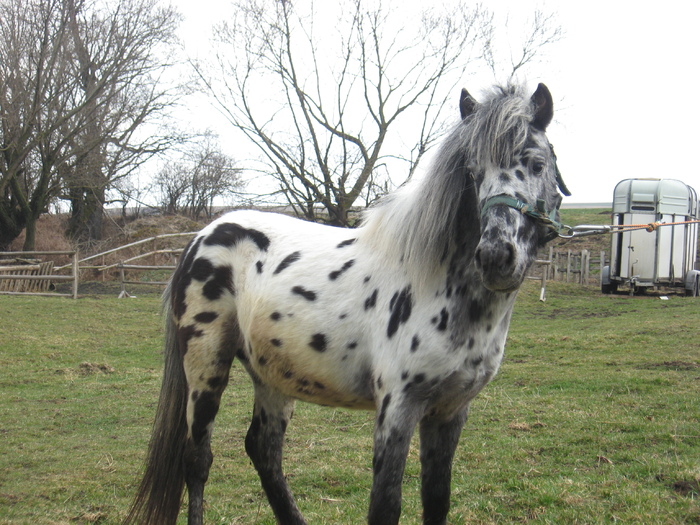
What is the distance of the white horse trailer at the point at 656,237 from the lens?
676 inches

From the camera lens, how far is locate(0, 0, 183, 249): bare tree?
56.5 feet

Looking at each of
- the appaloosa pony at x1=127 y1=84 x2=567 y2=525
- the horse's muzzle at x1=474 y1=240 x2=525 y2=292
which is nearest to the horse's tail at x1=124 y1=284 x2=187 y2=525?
the appaloosa pony at x1=127 y1=84 x2=567 y2=525

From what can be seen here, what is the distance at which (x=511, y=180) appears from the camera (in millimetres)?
2379

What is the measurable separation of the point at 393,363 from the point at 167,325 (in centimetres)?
171

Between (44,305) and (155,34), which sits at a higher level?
(155,34)

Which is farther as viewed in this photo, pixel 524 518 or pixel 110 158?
pixel 110 158

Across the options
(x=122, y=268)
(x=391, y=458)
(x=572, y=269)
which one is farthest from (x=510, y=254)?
(x=572, y=269)

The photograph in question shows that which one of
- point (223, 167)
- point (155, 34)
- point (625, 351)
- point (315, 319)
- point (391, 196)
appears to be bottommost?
point (625, 351)

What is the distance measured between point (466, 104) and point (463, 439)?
339cm

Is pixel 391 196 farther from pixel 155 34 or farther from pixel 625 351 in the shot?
pixel 155 34

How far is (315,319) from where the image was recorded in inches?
115

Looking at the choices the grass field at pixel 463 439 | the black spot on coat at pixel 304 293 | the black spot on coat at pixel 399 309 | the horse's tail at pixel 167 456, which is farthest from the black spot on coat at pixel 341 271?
the grass field at pixel 463 439

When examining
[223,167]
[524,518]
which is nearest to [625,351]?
[524,518]

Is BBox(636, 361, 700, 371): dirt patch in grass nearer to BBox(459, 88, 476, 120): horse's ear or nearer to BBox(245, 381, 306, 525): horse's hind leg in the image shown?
BBox(245, 381, 306, 525): horse's hind leg
